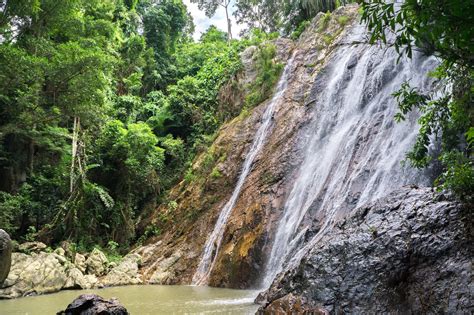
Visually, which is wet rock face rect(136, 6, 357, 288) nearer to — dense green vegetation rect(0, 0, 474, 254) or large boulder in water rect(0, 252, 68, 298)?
dense green vegetation rect(0, 0, 474, 254)

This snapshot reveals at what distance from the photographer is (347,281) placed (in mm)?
4602

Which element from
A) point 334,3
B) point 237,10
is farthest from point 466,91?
point 237,10

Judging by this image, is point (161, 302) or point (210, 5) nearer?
point (161, 302)

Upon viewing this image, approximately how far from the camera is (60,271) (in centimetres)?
1154

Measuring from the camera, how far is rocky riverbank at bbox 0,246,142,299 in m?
10.5

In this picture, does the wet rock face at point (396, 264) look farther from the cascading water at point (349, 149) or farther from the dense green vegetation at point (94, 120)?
the cascading water at point (349, 149)

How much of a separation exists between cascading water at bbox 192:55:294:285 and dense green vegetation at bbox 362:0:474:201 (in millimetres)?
7095

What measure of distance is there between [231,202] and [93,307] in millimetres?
8808

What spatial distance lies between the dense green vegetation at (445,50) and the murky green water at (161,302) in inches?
141

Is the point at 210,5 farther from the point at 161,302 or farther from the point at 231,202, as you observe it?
the point at 161,302

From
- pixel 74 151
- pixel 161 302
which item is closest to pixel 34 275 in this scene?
pixel 161 302

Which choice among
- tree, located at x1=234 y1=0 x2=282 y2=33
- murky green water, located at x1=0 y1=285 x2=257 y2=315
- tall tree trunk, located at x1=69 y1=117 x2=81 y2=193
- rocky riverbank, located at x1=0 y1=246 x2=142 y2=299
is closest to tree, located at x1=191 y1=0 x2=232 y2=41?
tree, located at x1=234 y1=0 x2=282 y2=33

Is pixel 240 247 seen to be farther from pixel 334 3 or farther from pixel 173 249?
pixel 334 3

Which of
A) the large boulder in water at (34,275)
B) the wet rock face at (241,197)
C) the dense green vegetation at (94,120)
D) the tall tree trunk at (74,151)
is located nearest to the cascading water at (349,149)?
the wet rock face at (241,197)
